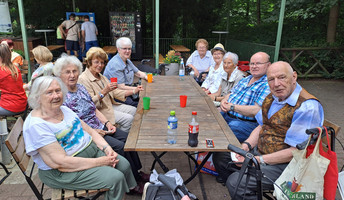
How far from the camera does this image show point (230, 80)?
3.65m

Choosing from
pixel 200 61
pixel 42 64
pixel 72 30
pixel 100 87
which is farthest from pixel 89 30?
pixel 100 87

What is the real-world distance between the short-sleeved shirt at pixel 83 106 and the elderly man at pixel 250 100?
4.99 feet

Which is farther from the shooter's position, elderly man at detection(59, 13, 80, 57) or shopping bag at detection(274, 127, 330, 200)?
elderly man at detection(59, 13, 80, 57)

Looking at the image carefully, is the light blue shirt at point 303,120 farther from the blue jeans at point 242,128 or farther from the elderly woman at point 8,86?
the elderly woman at point 8,86

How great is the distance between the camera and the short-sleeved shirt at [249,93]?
106 inches

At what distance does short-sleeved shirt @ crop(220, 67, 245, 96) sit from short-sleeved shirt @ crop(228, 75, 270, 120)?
49 cm

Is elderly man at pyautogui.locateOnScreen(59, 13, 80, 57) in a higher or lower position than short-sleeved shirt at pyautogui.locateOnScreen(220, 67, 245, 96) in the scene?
higher

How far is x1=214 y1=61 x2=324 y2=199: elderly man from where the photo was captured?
1.86 m

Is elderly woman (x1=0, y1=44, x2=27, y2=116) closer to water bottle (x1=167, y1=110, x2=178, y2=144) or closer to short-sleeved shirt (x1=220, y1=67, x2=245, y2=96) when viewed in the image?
water bottle (x1=167, y1=110, x2=178, y2=144)

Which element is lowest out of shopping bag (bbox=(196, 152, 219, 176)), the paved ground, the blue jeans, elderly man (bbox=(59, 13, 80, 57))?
the paved ground

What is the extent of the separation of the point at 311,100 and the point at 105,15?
12.6 metres

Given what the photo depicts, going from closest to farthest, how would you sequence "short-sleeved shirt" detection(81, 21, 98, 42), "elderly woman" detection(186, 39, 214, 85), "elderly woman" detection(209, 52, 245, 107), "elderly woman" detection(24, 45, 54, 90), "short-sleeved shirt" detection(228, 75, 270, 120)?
"short-sleeved shirt" detection(228, 75, 270, 120) → "elderly woman" detection(209, 52, 245, 107) → "elderly woman" detection(24, 45, 54, 90) → "elderly woman" detection(186, 39, 214, 85) → "short-sleeved shirt" detection(81, 21, 98, 42)

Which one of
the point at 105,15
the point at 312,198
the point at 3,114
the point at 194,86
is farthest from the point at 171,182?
the point at 105,15

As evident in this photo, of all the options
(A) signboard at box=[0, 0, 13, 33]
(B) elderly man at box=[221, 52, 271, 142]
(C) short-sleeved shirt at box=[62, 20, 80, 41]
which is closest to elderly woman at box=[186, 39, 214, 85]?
(B) elderly man at box=[221, 52, 271, 142]
